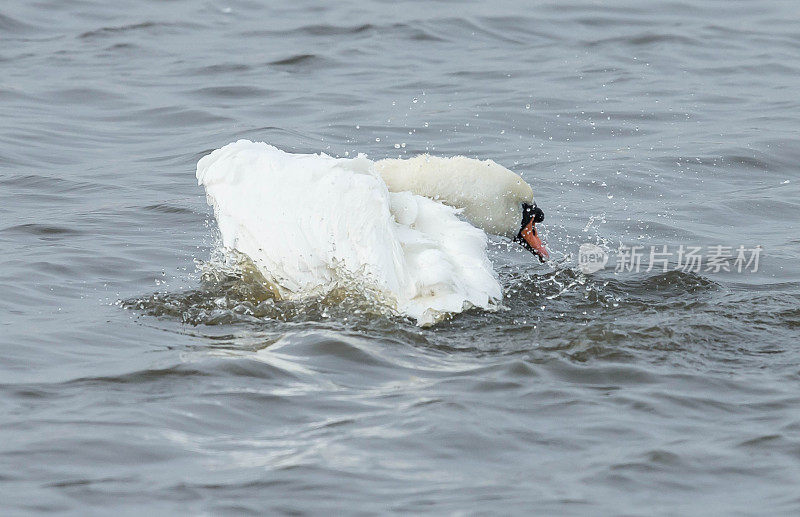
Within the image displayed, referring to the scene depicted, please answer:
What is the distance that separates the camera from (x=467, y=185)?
740cm

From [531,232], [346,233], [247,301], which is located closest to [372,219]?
[346,233]

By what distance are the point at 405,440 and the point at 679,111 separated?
865cm

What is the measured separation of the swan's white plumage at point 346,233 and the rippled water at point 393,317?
204mm

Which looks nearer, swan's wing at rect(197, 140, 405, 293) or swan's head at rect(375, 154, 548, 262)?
swan's wing at rect(197, 140, 405, 293)

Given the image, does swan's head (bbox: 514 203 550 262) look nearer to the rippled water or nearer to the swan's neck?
the swan's neck

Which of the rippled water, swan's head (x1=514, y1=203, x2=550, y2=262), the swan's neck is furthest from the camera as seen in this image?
swan's head (x1=514, y1=203, x2=550, y2=262)

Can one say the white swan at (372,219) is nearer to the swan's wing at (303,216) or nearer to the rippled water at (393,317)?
the swan's wing at (303,216)

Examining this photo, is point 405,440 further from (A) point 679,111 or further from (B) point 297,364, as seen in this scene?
(A) point 679,111

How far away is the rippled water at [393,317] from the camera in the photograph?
15.4 feet

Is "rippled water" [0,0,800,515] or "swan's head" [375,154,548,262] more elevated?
"swan's head" [375,154,548,262]

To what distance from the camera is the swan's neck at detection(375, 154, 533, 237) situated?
7348mm

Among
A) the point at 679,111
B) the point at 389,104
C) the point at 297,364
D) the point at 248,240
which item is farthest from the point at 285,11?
the point at 297,364

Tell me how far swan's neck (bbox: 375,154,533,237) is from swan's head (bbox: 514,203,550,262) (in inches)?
2.1

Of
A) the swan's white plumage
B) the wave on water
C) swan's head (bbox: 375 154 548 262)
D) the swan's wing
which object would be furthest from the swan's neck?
the wave on water
